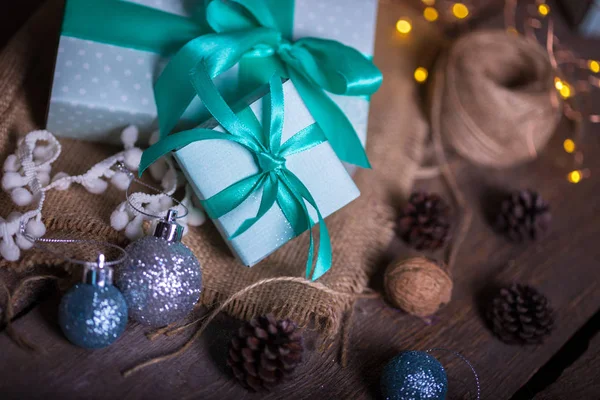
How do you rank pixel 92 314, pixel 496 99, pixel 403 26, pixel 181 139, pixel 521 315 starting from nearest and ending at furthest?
pixel 92 314 < pixel 181 139 < pixel 521 315 < pixel 496 99 < pixel 403 26

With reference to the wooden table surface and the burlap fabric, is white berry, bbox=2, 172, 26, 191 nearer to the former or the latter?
the burlap fabric

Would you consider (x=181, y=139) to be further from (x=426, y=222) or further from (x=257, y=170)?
(x=426, y=222)

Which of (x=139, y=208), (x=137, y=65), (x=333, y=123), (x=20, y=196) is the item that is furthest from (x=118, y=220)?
(x=333, y=123)

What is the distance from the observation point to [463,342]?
926 millimetres

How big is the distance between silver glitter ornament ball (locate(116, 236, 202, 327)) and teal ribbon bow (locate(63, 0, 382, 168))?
0.73 feet

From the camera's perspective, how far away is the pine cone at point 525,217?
105 cm

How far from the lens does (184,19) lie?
3.06 ft

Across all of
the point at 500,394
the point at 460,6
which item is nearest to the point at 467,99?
the point at 460,6

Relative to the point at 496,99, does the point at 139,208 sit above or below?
below

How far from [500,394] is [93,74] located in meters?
0.79

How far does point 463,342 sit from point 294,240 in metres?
0.32

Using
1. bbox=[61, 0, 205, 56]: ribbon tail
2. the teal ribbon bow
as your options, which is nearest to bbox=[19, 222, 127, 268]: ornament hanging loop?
the teal ribbon bow

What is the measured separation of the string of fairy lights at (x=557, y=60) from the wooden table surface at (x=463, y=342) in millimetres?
22

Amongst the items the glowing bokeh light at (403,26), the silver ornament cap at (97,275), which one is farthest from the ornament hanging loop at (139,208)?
the glowing bokeh light at (403,26)
